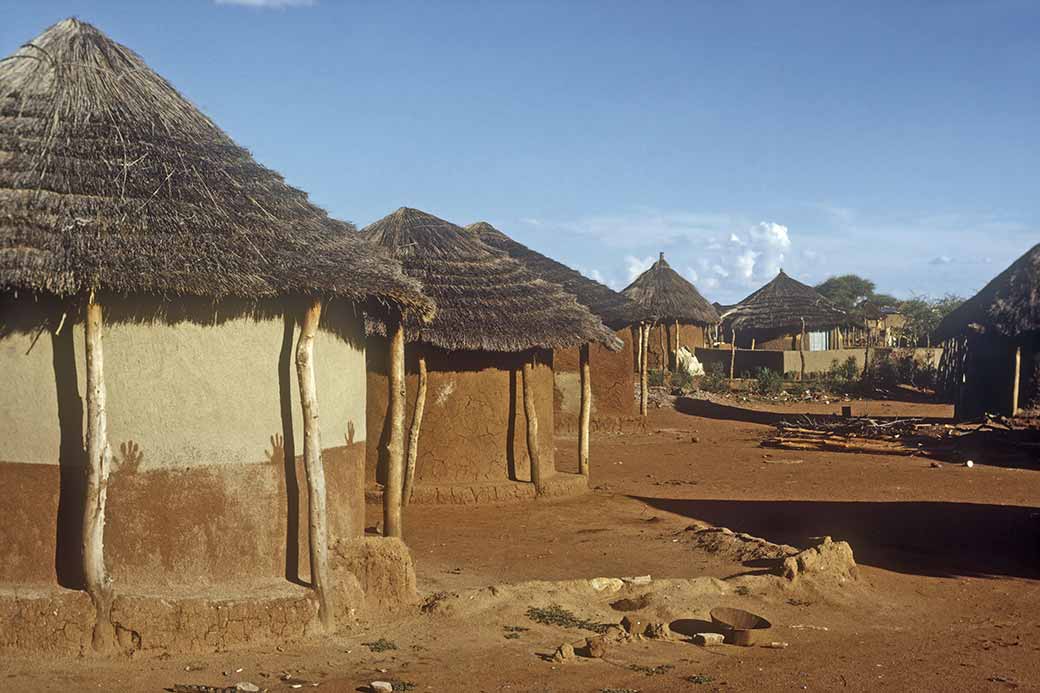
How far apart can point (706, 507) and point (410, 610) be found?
231 inches

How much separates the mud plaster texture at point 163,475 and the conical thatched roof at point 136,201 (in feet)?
1.22

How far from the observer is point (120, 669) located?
251 inches

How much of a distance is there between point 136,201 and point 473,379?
646cm

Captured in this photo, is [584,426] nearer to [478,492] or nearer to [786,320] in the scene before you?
[478,492]

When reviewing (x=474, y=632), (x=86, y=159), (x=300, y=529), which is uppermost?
(x=86, y=159)

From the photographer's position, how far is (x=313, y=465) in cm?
730

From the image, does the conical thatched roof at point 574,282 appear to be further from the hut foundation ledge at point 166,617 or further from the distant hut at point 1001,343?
the hut foundation ledge at point 166,617

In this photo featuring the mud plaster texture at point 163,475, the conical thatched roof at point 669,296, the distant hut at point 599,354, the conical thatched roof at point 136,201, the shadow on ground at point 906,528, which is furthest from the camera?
the conical thatched roof at point 669,296

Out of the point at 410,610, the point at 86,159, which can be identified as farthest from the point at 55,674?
the point at 86,159

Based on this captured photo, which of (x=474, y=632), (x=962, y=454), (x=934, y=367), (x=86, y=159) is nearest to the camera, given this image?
(x=86, y=159)

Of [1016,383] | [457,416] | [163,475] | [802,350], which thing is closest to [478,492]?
[457,416]

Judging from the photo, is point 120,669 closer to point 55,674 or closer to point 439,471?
point 55,674

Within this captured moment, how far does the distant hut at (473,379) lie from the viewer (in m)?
12.6

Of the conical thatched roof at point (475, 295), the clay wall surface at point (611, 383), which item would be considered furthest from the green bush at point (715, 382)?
the conical thatched roof at point (475, 295)
